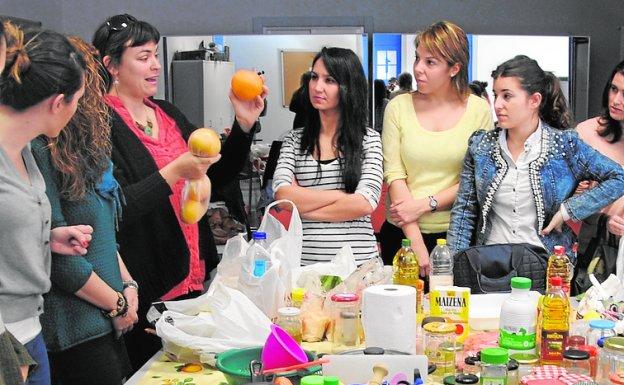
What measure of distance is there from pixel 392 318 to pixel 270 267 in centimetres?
45

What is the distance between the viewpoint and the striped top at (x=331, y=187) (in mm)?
2736

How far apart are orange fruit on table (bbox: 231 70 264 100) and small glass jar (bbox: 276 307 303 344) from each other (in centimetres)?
91

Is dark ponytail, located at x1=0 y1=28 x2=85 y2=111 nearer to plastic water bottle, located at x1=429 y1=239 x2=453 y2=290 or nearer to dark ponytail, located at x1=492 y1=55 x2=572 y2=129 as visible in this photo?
plastic water bottle, located at x1=429 y1=239 x2=453 y2=290

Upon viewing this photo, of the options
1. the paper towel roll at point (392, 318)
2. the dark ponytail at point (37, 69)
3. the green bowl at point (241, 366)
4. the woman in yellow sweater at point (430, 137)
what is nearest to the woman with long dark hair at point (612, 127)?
the woman in yellow sweater at point (430, 137)

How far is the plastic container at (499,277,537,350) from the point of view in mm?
1826

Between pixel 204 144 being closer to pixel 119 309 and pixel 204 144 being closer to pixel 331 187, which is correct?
pixel 119 309

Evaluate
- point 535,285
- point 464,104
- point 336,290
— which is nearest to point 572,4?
point 464,104

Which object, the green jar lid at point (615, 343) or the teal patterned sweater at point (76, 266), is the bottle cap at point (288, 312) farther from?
the green jar lid at point (615, 343)

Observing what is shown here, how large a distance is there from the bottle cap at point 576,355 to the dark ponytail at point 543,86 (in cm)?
120

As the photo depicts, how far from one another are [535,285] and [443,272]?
36cm

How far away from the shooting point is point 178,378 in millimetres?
1841

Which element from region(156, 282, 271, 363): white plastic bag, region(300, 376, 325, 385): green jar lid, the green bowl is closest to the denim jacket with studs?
region(156, 282, 271, 363): white plastic bag

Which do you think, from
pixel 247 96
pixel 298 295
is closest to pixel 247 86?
pixel 247 96

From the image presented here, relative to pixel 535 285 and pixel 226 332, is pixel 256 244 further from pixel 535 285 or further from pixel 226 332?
pixel 535 285
